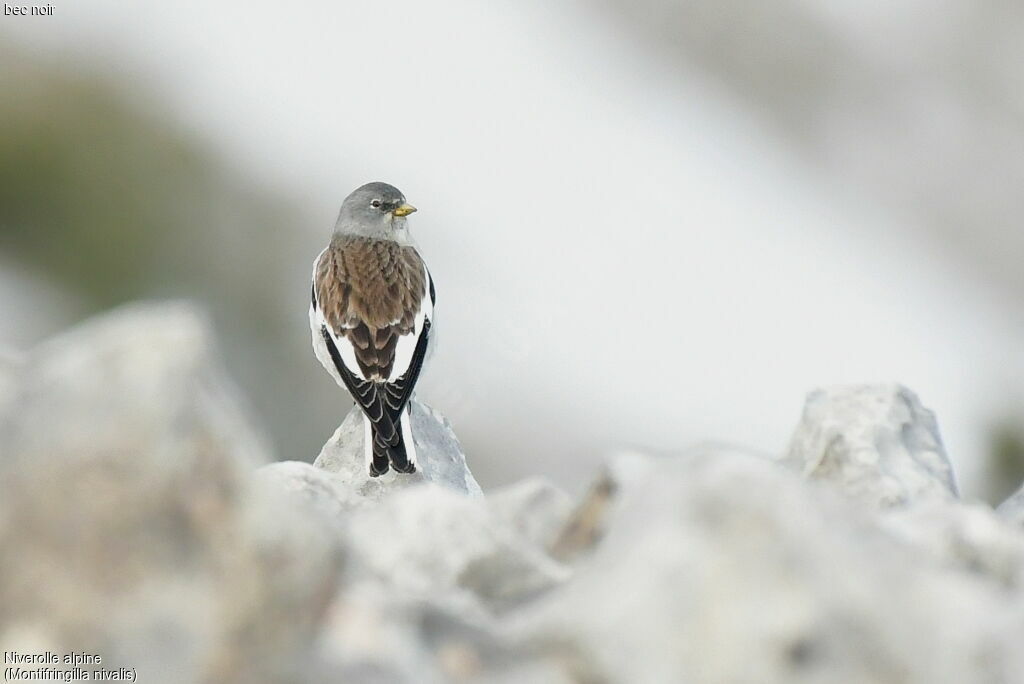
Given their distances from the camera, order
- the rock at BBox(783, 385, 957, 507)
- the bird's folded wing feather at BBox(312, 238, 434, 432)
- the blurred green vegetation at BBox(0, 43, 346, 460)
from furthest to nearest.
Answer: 1. the blurred green vegetation at BBox(0, 43, 346, 460)
2. the bird's folded wing feather at BBox(312, 238, 434, 432)
3. the rock at BBox(783, 385, 957, 507)

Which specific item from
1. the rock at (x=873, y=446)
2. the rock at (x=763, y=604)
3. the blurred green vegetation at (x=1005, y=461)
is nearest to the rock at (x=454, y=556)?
the rock at (x=763, y=604)

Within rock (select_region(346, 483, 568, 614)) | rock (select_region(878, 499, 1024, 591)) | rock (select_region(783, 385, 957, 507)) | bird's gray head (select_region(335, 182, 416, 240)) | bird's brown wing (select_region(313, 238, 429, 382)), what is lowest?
rock (select_region(346, 483, 568, 614))

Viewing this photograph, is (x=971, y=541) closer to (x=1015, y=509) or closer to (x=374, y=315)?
(x=1015, y=509)

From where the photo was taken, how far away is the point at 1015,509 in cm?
641

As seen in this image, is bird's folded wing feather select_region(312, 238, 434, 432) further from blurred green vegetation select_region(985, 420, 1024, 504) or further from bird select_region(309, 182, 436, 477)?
blurred green vegetation select_region(985, 420, 1024, 504)

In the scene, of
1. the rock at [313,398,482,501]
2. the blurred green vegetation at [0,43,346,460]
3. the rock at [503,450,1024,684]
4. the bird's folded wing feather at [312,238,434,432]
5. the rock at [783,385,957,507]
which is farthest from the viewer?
the blurred green vegetation at [0,43,346,460]

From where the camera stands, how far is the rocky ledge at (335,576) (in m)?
3.76

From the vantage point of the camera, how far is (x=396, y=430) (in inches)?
332

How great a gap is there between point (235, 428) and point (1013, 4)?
45383 mm

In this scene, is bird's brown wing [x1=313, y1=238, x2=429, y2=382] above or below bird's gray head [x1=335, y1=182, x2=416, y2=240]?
below

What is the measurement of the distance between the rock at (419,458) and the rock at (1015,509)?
2634 millimetres

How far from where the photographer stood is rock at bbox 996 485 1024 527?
6221 mm

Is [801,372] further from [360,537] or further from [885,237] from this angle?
[360,537]

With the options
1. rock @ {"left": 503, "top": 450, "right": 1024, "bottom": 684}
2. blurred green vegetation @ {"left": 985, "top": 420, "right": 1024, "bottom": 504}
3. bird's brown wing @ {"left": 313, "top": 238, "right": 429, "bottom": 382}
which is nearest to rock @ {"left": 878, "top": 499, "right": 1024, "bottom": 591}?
rock @ {"left": 503, "top": 450, "right": 1024, "bottom": 684}
